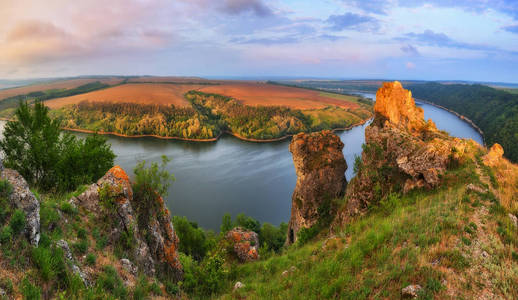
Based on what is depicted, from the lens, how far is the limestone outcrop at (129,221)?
871 cm

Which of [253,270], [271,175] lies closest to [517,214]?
[253,270]

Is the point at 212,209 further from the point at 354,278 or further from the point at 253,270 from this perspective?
the point at 354,278

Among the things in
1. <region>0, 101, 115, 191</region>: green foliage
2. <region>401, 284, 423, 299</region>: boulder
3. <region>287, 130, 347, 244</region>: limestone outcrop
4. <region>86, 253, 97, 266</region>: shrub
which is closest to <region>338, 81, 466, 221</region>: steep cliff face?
<region>287, 130, 347, 244</region>: limestone outcrop

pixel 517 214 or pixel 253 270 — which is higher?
Result: pixel 517 214

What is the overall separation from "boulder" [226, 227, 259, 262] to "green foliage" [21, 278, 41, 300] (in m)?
13.3

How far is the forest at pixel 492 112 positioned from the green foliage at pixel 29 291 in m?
78.1

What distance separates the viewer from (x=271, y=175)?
2197 inches

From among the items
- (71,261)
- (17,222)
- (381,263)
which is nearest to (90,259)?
(71,261)

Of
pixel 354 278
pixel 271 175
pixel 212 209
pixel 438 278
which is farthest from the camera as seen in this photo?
pixel 271 175

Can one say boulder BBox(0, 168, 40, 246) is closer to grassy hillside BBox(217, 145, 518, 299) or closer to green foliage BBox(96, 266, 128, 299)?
green foliage BBox(96, 266, 128, 299)

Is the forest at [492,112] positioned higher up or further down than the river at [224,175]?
higher up

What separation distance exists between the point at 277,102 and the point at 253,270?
420 ft

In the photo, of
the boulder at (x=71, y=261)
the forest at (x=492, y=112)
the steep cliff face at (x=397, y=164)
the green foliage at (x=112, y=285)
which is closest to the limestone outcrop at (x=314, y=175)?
the steep cliff face at (x=397, y=164)

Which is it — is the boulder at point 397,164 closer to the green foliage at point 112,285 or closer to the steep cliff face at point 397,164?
the steep cliff face at point 397,164
